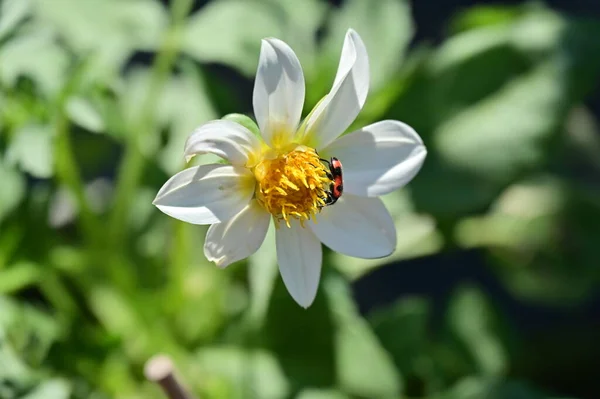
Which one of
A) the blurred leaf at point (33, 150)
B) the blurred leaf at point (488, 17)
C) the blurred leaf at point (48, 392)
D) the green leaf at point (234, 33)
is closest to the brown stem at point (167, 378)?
the blurred leaf at point (48, 392)

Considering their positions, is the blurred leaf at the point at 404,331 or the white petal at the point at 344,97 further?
the blurred leaf at the point at 404,331

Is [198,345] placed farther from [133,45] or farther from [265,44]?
[265,44]

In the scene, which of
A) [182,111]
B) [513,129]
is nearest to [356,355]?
[513,129]

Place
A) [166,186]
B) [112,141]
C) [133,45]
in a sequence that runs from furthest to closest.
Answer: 1. [112,141]
2. [133,45]
3. [166,186]

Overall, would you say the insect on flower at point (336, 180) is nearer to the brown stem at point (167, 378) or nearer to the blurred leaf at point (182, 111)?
the brown stem at point (167, 378)

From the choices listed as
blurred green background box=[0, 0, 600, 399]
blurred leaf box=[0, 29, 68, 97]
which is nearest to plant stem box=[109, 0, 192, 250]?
blurred green background box=[0, 0, 600, 399]

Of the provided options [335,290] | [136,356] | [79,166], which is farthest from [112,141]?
[335,290]

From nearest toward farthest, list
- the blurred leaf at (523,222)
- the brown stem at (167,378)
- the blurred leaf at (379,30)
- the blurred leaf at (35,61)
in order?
the brown stem at (167,378) → the blurred leaf at (35,61) → the blurred leaf at (379,30) → the blurred leaf at (523,222)
